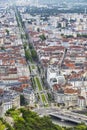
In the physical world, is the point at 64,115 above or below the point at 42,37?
above

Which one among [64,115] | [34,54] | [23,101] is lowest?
[34,54]

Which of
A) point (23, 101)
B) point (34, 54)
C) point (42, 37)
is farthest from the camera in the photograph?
point (42, 37)

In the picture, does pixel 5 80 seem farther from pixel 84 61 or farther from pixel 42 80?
pixel 84 61

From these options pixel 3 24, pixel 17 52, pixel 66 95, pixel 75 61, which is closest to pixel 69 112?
pixel 66 95

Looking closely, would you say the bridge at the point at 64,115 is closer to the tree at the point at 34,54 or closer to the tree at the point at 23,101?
the tree at the point at 23,101

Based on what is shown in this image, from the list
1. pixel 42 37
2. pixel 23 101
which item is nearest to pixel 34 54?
pixel 42 37

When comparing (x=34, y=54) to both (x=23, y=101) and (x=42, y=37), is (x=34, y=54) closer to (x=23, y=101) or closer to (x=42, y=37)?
(x=42, y=37)

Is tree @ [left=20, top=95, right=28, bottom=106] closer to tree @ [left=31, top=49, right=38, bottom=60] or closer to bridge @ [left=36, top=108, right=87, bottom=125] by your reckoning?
bridge @ [left=36, top=108, right=87, bottom=125]

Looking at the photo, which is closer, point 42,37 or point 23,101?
point 23,101

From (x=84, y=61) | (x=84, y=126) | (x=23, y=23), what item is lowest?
(x=23, y=23)
